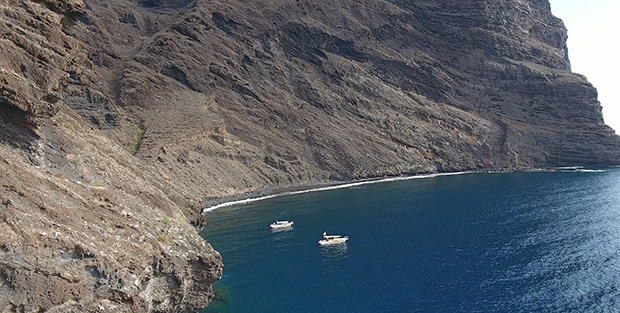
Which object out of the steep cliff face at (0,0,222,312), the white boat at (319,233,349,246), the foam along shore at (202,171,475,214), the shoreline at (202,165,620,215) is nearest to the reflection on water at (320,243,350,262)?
the white boat at (319,233,349,246)

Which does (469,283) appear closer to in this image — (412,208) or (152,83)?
(412,208)

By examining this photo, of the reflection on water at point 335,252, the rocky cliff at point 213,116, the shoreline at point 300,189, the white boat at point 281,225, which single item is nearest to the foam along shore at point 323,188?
the shoreline at point 300,189

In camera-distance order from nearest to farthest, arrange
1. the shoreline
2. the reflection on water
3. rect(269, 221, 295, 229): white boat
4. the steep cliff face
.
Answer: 1. the steep cliff face
2. the reflection on water
3. rect(269, 221, 295, 229): white boat
4. the shoreline

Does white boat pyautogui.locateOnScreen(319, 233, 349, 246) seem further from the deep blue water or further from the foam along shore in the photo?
the foam along shore

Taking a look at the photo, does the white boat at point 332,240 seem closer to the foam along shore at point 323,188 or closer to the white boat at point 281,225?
the white boat at point 281,225

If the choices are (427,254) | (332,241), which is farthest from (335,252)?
(427,254)

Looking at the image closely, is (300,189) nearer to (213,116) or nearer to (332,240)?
(213,116)

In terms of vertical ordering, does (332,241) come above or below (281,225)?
below
